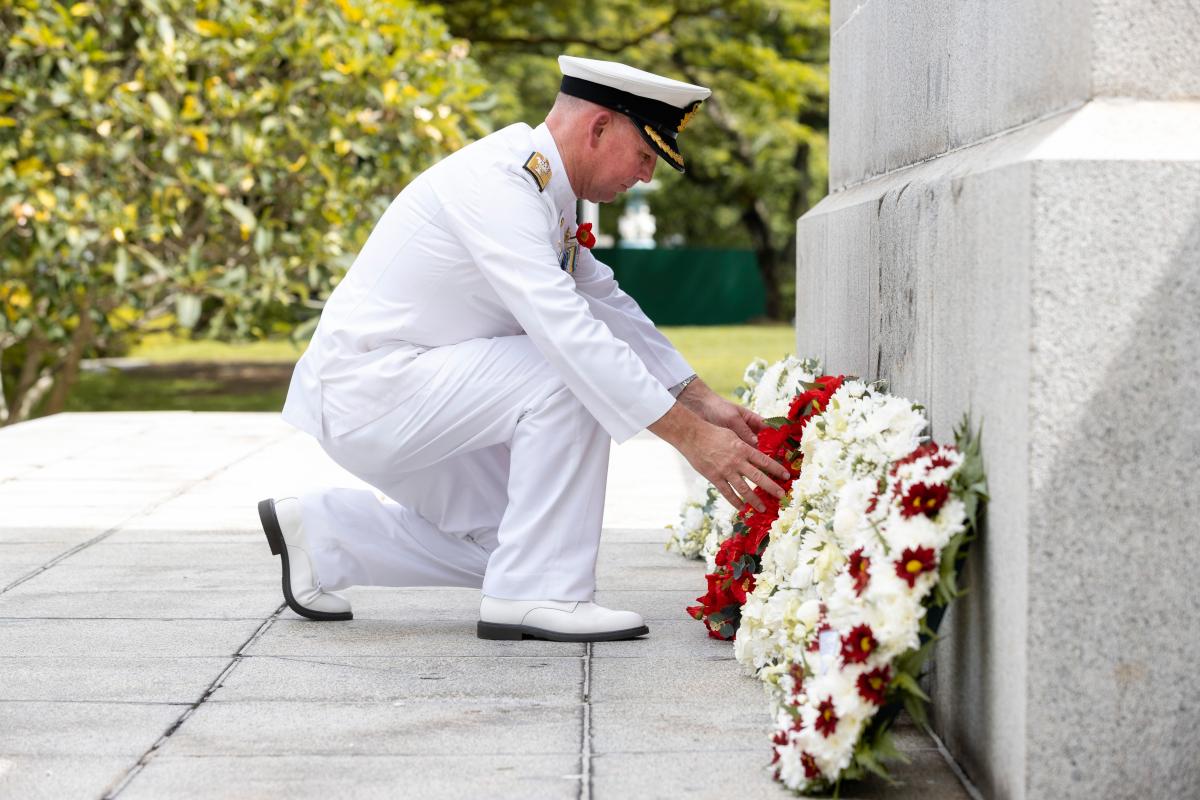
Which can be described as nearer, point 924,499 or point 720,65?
point 924,499

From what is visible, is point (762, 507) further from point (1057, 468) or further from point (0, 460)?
point (0, 460)

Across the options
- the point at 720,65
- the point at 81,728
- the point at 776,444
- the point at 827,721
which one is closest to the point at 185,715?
the point at 81,728

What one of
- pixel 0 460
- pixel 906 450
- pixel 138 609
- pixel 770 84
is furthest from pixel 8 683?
pixel 770 84

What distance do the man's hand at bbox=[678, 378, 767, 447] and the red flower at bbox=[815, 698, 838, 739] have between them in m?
1.36

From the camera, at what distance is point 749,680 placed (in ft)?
12.4

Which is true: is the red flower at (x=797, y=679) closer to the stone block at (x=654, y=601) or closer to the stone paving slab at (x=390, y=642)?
the stone paving slab at (x=390, y=642)

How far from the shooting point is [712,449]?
379cm

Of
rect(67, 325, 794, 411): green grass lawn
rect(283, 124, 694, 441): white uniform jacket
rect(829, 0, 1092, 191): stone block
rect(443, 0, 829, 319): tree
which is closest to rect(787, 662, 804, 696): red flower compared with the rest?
rect(283, 124, 694, 441): white uniform jacket

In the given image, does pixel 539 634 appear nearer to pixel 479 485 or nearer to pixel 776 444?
pixel 479 485

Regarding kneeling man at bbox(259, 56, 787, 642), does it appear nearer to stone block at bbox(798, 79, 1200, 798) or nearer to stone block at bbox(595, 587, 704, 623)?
stone block at bbox(595, 587, 704, 623)

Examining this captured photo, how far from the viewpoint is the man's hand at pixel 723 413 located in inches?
167

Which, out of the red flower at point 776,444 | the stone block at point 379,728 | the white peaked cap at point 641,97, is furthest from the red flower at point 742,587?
the white peaked cap at point 641,97

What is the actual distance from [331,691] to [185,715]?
347 millimetres

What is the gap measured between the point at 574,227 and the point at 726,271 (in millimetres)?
30552
